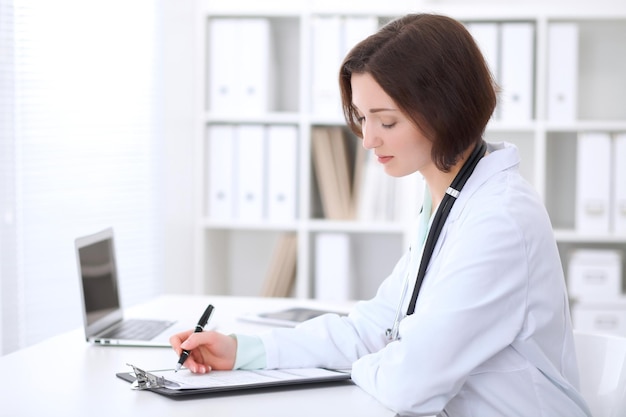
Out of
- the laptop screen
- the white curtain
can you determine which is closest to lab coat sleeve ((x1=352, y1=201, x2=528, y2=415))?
the laptop screen

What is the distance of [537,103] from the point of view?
328cm

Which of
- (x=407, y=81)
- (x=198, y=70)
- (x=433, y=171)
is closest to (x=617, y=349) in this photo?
(x=433, y=171)

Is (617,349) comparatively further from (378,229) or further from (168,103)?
(168,103)

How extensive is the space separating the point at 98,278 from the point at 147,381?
57 centimetres

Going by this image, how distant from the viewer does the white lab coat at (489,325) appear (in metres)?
1.26

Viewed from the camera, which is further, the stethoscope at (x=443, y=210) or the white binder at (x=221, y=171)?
the white binder at (x=221, y=171)

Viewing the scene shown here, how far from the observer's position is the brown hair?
140 centimetres

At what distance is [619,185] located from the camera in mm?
3205

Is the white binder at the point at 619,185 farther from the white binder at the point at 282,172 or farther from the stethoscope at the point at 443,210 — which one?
the stethoscope at the point at 443,210

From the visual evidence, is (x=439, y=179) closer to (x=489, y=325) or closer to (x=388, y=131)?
(x=388, y=131)

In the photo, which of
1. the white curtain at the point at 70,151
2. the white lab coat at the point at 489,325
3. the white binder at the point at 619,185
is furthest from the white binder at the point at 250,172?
the white lab coat at the point at 489,325

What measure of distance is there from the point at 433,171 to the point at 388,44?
0.25 metres

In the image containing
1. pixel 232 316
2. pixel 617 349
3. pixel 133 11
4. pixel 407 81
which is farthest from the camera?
pixel 133 11

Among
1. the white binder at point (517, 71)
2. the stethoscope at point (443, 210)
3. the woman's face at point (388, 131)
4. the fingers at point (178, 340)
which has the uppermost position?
the white binder at point (517, 71)
